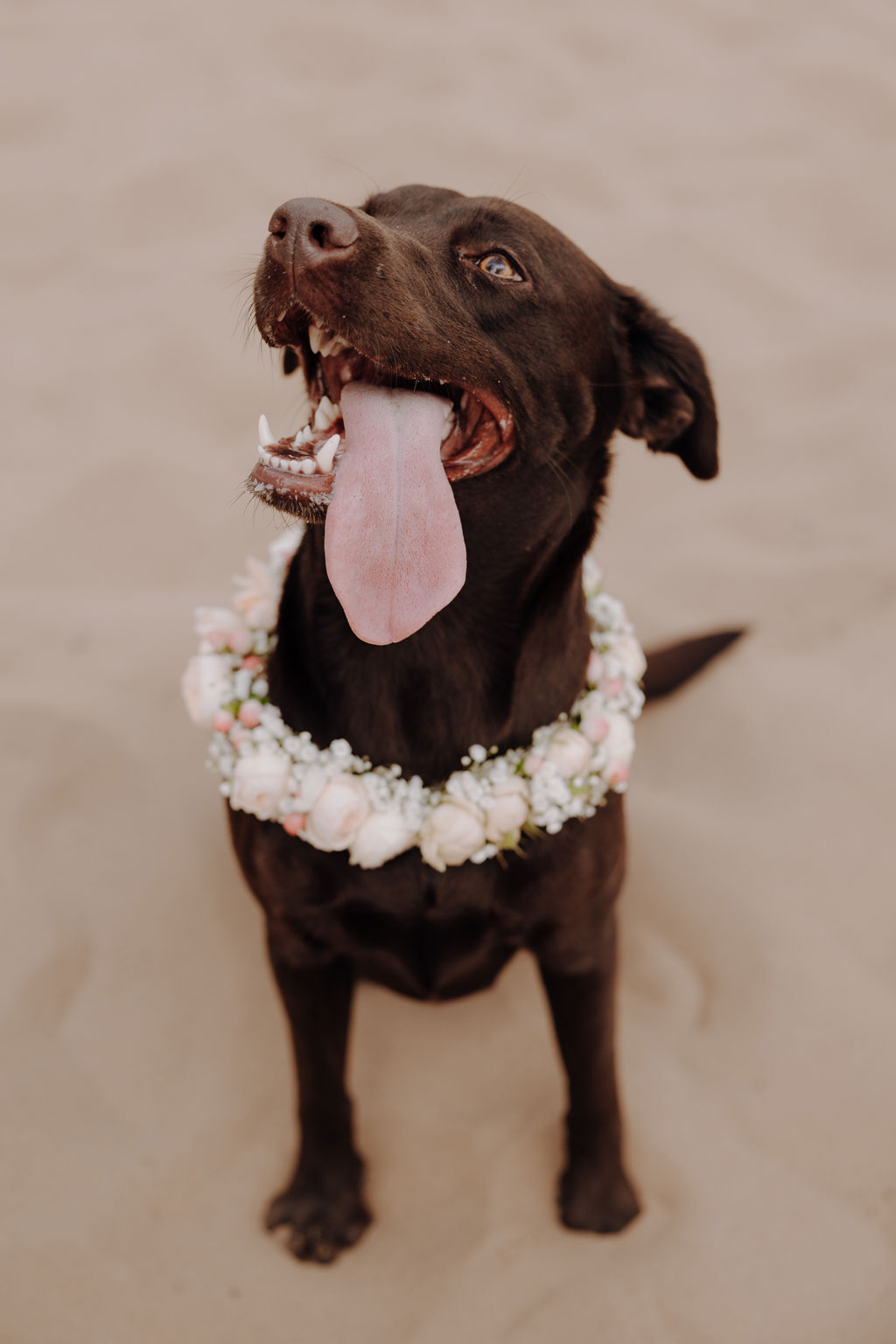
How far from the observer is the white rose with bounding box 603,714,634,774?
179 centimetres

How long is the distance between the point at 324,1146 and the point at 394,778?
85 centimetres

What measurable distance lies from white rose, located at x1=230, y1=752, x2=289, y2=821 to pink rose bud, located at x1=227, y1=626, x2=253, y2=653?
0.30 metres

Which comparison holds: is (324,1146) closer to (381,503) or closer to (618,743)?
(618,743)

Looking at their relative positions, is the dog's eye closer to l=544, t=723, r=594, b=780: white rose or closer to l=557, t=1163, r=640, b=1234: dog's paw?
l=544, t=723, r=594, b=780: white rose

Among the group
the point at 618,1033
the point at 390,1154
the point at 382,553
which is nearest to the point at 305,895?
the point at 382,553

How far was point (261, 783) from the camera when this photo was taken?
5.48 feet

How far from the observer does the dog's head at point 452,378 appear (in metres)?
1.44

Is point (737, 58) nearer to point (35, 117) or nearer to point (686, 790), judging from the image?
point (35, 117)

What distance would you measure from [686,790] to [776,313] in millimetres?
2012

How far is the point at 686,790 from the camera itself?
8.96 ft

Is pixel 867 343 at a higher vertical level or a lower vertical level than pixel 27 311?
higher

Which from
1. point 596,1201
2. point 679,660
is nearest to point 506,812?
point 596,1201

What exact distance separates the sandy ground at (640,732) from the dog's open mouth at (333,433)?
1.28 metres

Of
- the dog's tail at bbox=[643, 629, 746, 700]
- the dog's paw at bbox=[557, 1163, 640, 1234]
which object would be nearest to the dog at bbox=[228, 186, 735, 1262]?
the dog's paw at bbox=[557, 1163, 640, 1234]
